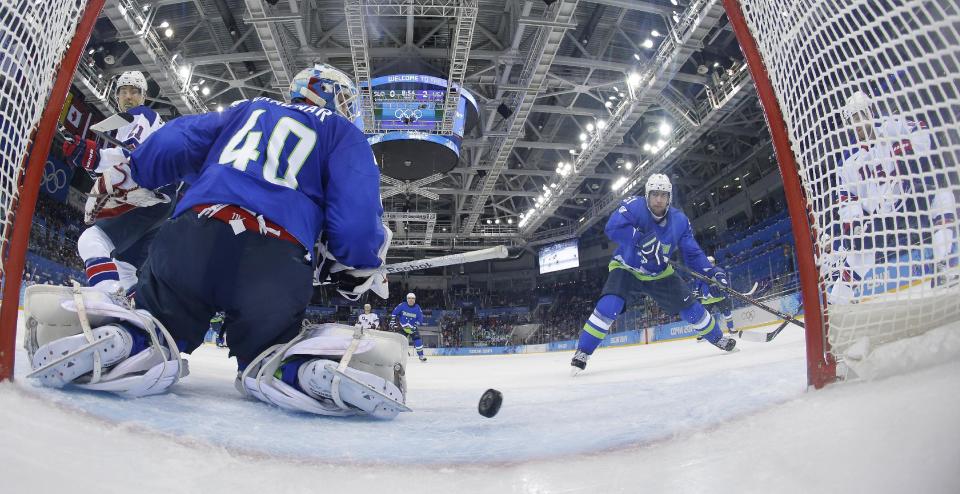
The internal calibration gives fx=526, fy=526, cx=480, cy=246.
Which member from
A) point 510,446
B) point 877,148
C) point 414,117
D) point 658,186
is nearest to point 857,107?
point 877,148

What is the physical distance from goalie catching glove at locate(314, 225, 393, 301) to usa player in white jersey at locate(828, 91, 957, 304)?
3.99 feet

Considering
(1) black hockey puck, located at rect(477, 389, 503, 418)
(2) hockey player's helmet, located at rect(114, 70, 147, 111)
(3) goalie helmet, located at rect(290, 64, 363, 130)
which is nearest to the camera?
(1) black hockey puck, located at rect(477, 389, 503, 418)

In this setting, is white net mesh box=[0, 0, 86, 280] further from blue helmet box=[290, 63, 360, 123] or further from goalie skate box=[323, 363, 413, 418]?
goalie skate box=[323, 363, 413, 418]

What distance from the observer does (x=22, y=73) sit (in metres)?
1.28

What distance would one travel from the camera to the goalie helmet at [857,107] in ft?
3.82

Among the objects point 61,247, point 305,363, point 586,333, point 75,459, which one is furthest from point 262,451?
point 61,247

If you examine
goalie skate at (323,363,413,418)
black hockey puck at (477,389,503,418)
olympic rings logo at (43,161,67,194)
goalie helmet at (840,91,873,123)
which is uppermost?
olympic rings logo at (43,161,67,194)

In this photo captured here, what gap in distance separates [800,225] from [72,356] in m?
1.68

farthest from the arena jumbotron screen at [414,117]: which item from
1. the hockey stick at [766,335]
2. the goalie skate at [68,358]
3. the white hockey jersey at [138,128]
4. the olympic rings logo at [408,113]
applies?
the goalie skate at [68,358]

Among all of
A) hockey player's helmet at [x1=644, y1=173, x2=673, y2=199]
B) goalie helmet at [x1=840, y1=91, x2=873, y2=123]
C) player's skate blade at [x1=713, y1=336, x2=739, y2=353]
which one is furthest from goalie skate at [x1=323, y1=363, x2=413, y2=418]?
player's skate blade at [x1=713, y1=336, x2=739, y2=353]

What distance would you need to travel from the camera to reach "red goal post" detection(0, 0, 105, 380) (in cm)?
121

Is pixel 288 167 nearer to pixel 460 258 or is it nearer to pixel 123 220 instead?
pixel 460 258

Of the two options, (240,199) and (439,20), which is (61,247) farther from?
(240,199)

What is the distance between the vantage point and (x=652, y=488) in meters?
0.75
